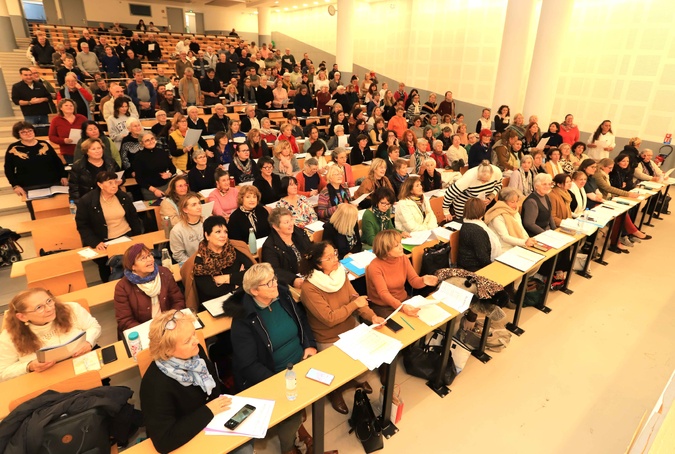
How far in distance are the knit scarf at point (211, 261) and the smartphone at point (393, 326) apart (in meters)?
1.53

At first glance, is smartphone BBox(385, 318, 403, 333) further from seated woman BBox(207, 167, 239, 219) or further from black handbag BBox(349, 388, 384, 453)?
seated woman BBox(207, 167, 239, 219)

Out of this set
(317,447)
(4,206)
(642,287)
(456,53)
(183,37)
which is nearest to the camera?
(317,447)

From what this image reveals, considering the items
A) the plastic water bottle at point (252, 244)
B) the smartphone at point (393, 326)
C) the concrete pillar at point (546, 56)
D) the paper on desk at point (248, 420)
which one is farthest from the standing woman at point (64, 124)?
the concrete pillar at point (546, 56)

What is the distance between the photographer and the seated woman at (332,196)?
16.7 feet

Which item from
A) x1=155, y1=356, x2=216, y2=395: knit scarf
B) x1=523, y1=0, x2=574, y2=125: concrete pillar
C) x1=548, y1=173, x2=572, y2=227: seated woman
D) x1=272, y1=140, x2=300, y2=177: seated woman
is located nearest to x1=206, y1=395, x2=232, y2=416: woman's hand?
x1=155, y1=356, x2=216, y2=395: knit scarf

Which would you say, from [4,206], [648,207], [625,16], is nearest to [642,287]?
[648,207]

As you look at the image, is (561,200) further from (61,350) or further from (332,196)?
(61,350)

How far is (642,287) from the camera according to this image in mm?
5438

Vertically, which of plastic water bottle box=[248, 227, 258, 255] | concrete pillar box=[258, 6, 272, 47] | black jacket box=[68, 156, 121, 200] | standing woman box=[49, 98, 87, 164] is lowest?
plastic water bottle box=[248, 227, 258, 255]

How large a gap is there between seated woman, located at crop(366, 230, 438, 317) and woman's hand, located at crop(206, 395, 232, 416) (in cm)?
164

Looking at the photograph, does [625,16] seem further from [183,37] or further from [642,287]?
[183,37]

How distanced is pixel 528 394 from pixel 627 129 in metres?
9.65

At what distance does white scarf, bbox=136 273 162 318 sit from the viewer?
10.2 ft

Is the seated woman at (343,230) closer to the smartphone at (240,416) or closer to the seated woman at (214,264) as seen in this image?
the seated woman at (214,264)
